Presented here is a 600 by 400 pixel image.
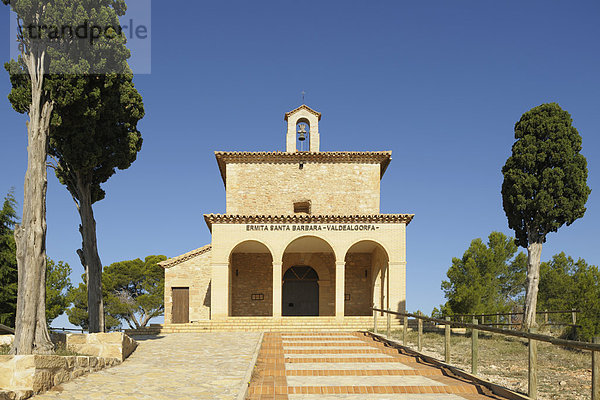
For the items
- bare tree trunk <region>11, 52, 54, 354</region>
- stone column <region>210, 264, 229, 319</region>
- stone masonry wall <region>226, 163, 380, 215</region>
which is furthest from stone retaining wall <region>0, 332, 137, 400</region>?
stone masonry wall <region>226, 163, 380, 215</region>

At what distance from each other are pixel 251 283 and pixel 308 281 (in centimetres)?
281

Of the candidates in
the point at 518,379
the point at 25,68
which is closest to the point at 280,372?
the point at 518,379

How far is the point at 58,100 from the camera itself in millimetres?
11289

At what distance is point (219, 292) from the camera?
72.4 feet

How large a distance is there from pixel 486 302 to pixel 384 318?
46.1 feet

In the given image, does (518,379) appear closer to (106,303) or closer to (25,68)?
(25,68)

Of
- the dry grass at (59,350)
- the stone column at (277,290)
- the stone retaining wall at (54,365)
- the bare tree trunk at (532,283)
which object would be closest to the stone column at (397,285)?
the stone column at (277,290)

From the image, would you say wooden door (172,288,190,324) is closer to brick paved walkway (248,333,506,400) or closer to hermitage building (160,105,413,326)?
hermitage building (160,105,413,326)

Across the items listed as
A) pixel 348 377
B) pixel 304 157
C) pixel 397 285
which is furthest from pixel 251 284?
pixel 348 377

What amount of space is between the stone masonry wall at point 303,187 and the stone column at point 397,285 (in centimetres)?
482

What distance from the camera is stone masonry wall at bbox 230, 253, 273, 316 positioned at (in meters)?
25.9

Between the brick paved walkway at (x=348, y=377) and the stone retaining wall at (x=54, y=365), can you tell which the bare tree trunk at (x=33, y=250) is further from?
the brick paved walkway at (x=348, y=377)

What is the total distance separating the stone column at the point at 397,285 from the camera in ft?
73.2

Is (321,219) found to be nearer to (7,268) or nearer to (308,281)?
(308,281)
